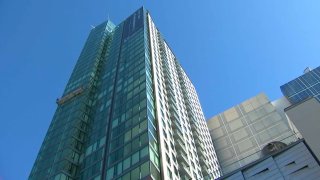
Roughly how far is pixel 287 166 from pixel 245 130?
61079mm

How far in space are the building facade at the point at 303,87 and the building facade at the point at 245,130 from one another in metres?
7.93

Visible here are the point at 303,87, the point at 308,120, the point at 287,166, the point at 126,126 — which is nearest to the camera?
the point at 308,120

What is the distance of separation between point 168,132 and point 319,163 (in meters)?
32.6

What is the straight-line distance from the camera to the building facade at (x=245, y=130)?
271 ft

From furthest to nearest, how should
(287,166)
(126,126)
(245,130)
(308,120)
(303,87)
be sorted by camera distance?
(303,87) → (245,130) → (126,126) → (287,166) → (308,120)

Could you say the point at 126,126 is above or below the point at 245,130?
below

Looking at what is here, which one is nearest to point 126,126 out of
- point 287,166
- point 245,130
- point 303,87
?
point 287,166

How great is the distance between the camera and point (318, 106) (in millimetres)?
30328

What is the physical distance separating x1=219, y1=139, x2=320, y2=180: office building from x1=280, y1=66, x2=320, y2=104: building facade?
68.1 m

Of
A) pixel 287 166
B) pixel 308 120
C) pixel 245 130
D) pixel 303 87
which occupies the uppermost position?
pixel 303 87

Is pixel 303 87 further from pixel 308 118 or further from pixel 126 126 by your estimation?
pixel 308 118

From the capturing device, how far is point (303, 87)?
102500 mm

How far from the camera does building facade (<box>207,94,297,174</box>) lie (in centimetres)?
8269

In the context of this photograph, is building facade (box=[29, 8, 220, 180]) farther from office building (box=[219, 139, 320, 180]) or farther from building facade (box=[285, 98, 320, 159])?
building facade (box=[285, 98, 320, 159])
